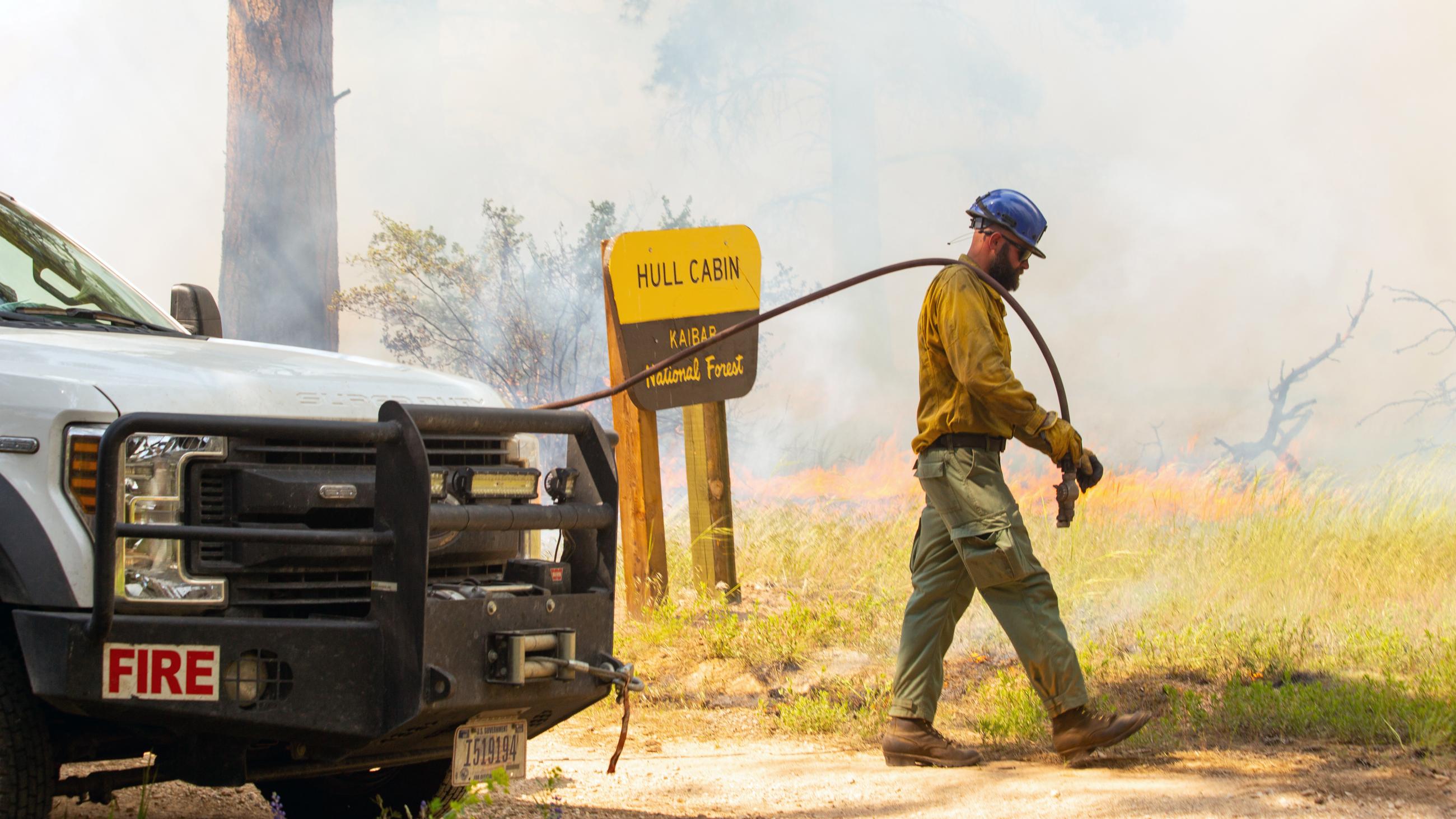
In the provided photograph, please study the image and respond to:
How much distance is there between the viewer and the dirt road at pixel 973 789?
4.25 meters

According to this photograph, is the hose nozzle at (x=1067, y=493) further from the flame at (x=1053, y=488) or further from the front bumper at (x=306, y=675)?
the front bumper at (x=306, y=675)

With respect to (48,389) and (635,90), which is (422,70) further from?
(48,389)

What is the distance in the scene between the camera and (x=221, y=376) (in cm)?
332

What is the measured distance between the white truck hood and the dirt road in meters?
1.57

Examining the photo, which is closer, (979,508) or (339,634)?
(339,634)

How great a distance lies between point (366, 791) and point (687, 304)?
3.65 metres

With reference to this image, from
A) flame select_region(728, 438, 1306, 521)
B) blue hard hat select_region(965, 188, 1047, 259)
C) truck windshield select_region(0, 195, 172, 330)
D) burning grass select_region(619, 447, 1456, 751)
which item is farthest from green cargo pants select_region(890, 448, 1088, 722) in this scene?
truck windshield select_region(0, 195, 172, 330)

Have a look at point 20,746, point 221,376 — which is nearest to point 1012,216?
point 221,376

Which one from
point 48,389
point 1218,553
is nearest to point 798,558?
point 1218,553

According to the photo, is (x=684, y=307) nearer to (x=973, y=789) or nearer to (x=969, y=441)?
(x=969, y=441)

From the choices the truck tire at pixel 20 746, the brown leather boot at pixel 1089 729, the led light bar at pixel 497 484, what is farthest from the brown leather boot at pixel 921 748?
the truck tire at pixel 20 746

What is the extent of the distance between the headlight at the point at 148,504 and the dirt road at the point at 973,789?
1.53 meters

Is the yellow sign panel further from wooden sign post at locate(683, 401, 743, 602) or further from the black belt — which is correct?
the black belt

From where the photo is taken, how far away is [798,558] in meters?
8.56
